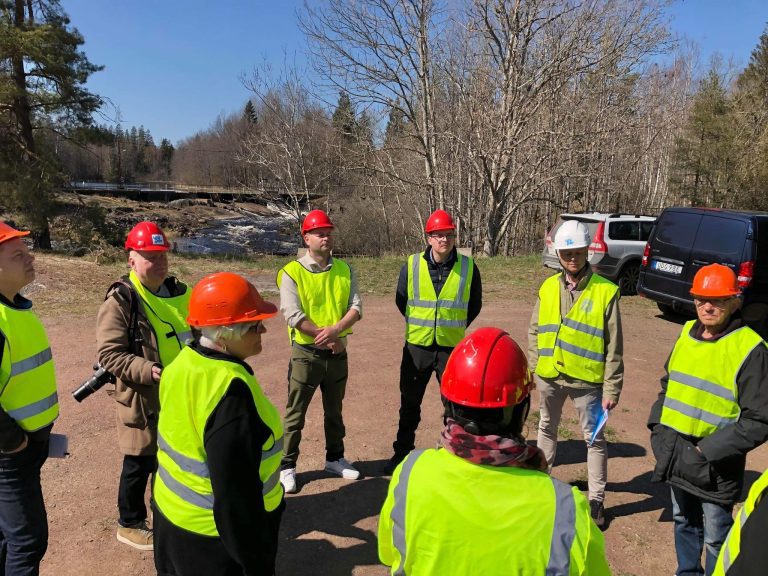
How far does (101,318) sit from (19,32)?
14317 millimetres

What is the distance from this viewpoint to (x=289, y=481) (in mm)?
3988

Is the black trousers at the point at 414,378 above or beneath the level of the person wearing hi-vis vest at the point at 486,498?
beneath

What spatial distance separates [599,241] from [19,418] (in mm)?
11420

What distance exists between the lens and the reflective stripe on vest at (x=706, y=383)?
2635mm

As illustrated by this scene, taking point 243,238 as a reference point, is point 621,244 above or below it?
above

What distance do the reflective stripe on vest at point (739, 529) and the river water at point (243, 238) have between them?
79.9 ft

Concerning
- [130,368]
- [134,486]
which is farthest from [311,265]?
[134,486]

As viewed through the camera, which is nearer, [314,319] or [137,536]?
[137,536]

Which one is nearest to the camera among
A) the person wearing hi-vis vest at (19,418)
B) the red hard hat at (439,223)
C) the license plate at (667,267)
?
the person wearing hi-vis vest at (19,418)

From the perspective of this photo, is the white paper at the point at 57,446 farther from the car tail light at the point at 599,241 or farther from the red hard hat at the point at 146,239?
the car tail light at the point at 599,241

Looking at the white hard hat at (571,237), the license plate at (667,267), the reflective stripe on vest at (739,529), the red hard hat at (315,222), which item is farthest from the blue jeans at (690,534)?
the license plate at (667,267)

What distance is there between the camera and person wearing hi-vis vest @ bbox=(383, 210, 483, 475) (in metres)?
4.16

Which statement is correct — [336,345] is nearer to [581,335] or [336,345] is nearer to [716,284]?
[581,335]

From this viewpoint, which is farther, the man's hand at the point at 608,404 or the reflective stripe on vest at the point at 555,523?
the man's hand at the point at 608,404
